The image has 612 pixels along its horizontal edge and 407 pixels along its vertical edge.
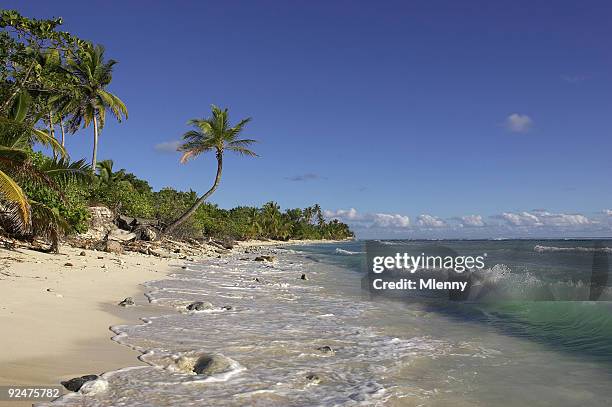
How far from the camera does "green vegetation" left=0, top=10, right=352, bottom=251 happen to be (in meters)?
10.7

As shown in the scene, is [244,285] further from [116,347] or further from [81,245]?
[81,245]

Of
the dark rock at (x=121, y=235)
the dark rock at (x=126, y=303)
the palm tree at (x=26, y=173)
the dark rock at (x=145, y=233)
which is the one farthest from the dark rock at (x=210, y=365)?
the dark rock at (x=145, y=233)

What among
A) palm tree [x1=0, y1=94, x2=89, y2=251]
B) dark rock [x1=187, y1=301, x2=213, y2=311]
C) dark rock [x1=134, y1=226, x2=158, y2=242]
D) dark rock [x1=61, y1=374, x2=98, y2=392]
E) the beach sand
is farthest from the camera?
dark rock [x1=134, y1=226, x2=158, y2=242]

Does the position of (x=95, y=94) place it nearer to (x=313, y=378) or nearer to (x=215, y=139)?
(x=215, y=139)

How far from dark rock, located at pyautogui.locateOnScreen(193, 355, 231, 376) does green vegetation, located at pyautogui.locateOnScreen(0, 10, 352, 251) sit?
18.1 feet

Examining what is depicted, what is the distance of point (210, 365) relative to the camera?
15.5 ft

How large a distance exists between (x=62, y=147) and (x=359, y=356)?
33.6ft

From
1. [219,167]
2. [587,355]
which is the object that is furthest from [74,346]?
[219,167]

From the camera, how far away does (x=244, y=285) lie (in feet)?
43.8

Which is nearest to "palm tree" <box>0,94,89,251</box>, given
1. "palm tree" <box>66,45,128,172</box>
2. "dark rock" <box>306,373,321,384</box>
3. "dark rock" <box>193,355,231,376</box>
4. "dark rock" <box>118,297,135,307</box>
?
"dark rock" <box>118,297,135,307</box>

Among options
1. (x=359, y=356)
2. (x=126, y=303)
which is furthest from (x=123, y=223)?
(x=359, y=356)

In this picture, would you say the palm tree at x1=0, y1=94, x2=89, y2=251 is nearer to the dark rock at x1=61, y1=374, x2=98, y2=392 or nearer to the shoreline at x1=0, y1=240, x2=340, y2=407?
the shoreline at x1=0, y1=240, x2=340, y2=407

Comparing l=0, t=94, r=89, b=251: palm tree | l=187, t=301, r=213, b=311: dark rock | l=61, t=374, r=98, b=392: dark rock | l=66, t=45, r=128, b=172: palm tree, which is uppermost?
l=66, t=45, r=128, b=172: palm tree

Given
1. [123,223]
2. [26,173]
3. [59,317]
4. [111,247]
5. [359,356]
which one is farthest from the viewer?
[123,223]
